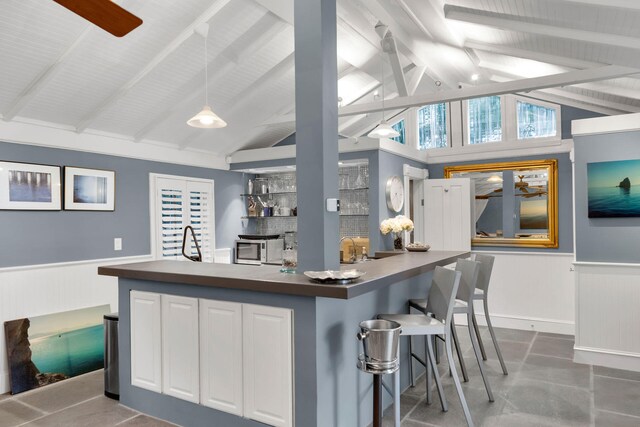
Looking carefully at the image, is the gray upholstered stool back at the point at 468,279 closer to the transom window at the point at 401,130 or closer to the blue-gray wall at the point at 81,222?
the transom window at the point at 401,130

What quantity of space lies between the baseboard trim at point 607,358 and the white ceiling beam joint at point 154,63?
4.62 meters

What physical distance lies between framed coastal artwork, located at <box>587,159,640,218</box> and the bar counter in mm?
2011

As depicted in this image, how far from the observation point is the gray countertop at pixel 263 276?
225 cm

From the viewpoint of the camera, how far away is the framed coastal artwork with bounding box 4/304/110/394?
3717 mm

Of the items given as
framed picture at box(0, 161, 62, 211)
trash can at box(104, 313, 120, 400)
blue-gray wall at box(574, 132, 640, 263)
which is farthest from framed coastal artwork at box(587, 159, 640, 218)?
framed picture at box(0, 161, 62, 211)

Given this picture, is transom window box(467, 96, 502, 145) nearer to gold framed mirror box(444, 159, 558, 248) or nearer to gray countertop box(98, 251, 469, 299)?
gold framed mirror box(444, 159, 558, 248)

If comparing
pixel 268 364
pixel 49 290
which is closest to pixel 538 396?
pixel 268 364

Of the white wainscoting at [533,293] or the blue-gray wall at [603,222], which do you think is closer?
the blue-gray wall at [603,222]

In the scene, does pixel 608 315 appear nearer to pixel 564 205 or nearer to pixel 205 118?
pixel 564 205

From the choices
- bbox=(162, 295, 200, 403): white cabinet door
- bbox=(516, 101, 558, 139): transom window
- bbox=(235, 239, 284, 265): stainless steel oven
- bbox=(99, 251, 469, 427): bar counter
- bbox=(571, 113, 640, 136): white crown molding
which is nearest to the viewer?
bbox=(99, 251, 469, 427): bar counter

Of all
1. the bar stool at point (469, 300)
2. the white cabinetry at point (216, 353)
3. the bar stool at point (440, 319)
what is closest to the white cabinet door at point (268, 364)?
the white cabinetry at point (216, 353)

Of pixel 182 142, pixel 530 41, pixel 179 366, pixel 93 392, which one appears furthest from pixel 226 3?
pixel 93 392

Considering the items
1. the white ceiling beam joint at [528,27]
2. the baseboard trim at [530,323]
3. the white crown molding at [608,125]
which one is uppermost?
the white ceiling beam joint at [528,27]

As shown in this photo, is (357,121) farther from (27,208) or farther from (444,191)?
(27,208)
